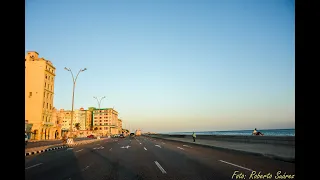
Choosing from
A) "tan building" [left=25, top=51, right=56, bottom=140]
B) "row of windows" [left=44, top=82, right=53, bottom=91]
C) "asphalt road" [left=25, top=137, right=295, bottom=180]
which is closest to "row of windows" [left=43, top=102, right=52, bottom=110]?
"tan building" [left=25, top=51, right=56, bottom=140]

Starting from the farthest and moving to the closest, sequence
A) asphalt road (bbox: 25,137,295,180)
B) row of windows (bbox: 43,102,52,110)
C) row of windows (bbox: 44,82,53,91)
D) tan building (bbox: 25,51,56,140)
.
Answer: row of windows (bbox: 44,82,53,91)
row of windows (bbox: 43,102,52,110)
tan building (bbox: 25,51,56,140)
asphalt road (bbox: 25,137,295,180)

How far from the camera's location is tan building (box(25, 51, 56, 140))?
6475 cm

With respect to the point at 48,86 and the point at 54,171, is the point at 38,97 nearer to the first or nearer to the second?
the point at 48,86

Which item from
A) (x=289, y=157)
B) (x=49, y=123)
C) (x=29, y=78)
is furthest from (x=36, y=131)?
(x=289, y=157)

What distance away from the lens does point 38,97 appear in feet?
218

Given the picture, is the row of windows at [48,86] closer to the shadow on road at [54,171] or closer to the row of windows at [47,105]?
the row of windows at [47,105]

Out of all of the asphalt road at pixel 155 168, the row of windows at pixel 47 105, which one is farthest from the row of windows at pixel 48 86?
the asphalt road at pixel 155 168

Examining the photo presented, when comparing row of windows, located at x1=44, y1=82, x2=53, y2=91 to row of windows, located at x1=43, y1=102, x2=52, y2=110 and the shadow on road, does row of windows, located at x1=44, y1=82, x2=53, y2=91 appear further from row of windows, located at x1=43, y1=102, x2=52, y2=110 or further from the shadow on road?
the shadow on road

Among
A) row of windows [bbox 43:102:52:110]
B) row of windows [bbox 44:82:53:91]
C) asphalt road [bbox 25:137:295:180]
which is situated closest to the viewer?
asphalt road [bbox 25:137:295:180]

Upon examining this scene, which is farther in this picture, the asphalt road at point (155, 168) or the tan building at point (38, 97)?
the tan building at point (38, 97)

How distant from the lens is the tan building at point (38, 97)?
64.8 meters
